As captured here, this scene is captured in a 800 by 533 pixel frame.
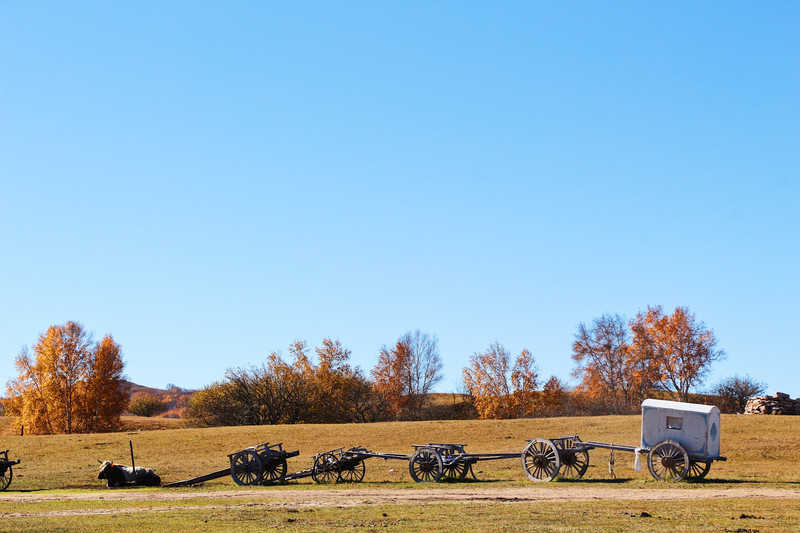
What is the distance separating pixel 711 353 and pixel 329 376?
122 feet

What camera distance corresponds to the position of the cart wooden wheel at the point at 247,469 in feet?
88.4

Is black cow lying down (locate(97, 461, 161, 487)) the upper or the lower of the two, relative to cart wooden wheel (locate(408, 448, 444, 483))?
lower

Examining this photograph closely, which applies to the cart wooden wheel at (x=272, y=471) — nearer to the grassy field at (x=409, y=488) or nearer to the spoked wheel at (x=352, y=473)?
the grassy field at (x=409, y=488)

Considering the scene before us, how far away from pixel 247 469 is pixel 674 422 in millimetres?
14056

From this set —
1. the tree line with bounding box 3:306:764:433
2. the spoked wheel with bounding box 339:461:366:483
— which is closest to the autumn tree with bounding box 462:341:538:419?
the tree line with bounding box 3:306:764:433

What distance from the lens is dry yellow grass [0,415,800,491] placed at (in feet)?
99.5

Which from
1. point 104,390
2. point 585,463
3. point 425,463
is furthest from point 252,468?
point 104,390

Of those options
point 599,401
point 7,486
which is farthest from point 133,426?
point 7,486

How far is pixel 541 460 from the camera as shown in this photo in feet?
84.1

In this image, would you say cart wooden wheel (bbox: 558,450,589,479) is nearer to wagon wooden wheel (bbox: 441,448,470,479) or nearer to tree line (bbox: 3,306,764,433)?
wagon wooden wheel (bbox: 441,448,470,479)

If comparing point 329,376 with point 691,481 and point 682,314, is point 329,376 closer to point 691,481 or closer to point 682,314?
point 682,314

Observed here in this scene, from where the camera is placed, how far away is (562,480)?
25.5 meters

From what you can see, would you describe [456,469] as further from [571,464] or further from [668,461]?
[668,461]

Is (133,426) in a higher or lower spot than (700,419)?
lower
